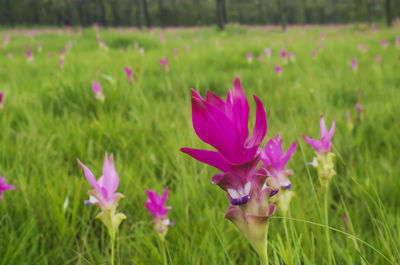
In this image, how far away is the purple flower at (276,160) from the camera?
28.9 inches

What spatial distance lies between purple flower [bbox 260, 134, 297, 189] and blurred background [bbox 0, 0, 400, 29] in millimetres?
51058

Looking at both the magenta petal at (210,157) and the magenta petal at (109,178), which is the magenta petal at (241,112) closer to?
the magenta petal at (210,157)

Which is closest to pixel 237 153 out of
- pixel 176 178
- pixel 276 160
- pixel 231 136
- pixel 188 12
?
pixel 231 136

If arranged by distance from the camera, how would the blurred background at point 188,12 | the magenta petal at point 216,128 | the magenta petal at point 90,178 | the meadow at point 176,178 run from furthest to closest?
the blurred background at point 188,12, the meadow at point 176,178, the magenta petal at point 90,178, the magenta petal at point 216,128

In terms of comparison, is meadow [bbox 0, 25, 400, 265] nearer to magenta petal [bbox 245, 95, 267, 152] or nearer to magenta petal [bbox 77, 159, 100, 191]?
magenta petal [bbox 245, 95, 267, 152]

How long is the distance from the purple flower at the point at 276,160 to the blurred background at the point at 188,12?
2010 inches

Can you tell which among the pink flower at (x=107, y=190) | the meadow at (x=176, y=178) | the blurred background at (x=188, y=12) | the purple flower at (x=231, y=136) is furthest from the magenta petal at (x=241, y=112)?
the blurred background at (x=188, y=12)

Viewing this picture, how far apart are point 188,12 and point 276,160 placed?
72.1m

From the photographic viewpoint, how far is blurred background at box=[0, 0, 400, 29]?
51000mm

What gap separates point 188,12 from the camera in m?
67.6

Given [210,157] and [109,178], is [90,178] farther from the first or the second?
[210,157]

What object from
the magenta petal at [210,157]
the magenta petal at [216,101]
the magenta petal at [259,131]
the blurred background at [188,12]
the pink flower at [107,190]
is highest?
the blurred background at [188,12]

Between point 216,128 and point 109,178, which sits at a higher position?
point 216,128

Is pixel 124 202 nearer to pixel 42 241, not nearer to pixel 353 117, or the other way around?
pixel 42 241
